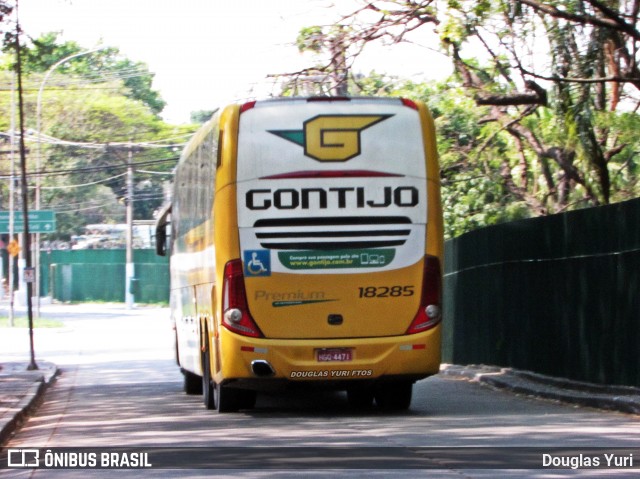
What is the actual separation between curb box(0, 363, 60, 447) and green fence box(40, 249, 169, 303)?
4423cm

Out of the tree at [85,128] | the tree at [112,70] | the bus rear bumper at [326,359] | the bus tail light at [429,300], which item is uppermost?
the tree at [112,70]

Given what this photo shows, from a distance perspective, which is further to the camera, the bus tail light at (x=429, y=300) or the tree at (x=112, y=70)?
the tree at (x=112, y=70)

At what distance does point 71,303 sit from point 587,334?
59.9 metres

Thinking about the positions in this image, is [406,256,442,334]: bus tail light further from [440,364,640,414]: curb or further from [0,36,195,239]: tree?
[0,36,195,239]: tree

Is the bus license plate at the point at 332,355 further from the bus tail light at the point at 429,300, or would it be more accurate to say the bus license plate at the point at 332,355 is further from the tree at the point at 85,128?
the tree at the point at 85,128

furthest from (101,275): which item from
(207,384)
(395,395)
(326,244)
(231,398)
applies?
(326,244)

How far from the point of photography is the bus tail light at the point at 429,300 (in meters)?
14.1

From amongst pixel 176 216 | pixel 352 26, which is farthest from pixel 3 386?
pixel 352 26

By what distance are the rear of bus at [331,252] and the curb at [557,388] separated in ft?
6.68

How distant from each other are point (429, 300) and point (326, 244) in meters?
1.29

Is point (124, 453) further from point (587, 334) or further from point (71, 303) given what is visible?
point (71, 303)

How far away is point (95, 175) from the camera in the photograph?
2945 inches

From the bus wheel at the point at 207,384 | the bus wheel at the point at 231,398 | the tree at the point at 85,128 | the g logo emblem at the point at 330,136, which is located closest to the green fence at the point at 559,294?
the g logo emblem at the point at 330,136

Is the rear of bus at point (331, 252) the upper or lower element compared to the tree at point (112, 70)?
lower
